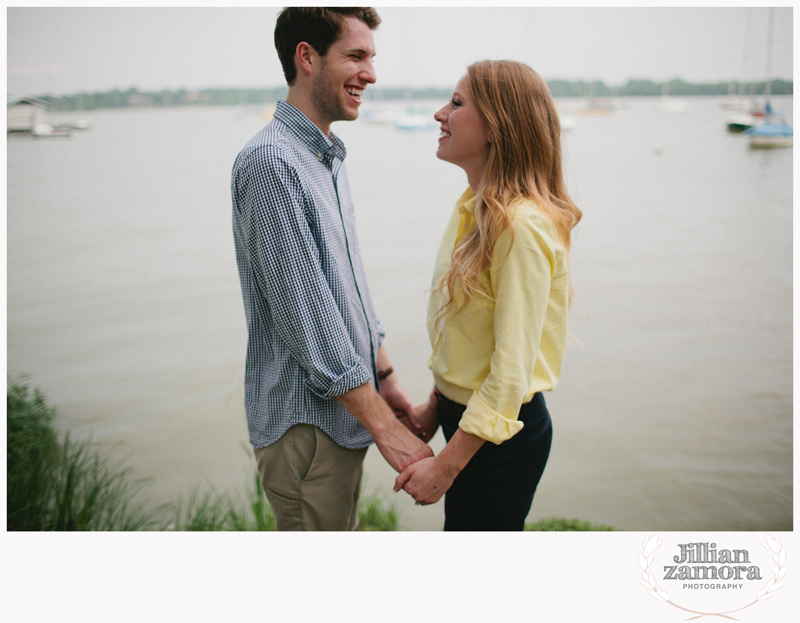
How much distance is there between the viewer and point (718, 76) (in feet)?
11.3

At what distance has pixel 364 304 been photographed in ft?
5.06

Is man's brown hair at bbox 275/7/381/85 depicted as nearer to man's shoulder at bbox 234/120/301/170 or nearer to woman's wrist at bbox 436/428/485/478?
man's shoulder at bbox 234/120/301/170

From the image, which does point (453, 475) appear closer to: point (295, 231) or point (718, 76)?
point (295, 231)

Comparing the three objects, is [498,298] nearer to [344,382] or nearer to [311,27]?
[344,382]

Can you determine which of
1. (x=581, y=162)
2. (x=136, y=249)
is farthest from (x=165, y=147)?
(x=581, y=162)

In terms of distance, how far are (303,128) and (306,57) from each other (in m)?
0.17

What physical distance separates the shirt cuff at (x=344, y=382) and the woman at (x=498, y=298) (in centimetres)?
21

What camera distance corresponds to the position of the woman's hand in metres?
1.31

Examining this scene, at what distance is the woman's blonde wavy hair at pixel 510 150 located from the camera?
126 cm

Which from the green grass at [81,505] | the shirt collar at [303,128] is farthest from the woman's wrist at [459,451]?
the green grass at [81,505]

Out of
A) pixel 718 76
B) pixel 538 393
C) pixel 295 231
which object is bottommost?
pixel 538 393

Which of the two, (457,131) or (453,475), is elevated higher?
(457,131)

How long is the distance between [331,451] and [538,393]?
54 cm

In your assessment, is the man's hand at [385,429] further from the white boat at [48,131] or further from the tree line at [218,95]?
the white boat at [48,131]
